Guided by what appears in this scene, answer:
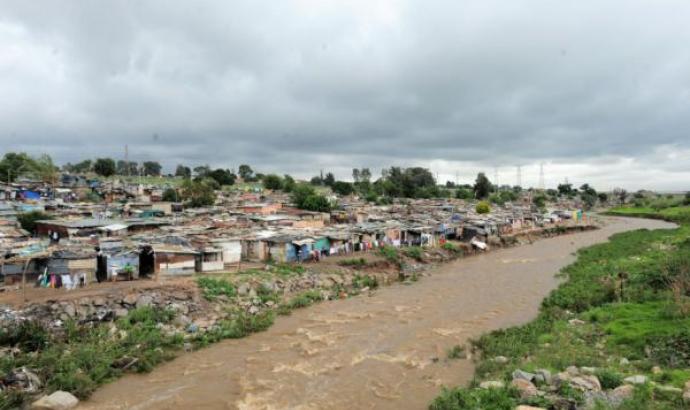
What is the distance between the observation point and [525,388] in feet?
26.8

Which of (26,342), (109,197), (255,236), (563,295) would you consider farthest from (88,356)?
(109,197)

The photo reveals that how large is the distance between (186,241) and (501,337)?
1604cm

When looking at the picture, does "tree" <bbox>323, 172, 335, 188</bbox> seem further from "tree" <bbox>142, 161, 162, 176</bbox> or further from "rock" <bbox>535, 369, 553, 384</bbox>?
"rock" <bbox>535, 369, 553, 384</bbox>

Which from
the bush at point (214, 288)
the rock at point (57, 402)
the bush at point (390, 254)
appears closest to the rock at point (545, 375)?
the rock at point (57, 402)

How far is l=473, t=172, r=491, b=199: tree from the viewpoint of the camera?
9844 cm

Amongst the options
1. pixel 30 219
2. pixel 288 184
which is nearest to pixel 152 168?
pixel 288 184

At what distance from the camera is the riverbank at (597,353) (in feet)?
25.0

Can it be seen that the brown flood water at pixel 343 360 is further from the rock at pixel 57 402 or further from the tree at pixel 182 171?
the tree at pixel 182 171

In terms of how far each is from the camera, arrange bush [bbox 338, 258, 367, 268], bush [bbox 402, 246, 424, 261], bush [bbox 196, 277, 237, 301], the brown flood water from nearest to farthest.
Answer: the brown flood water
bush [bbox 196, 277, 237, 301]
bush [bbox 338, 258, 367, 268]
bush [bbox 402, 246, 424, 261]

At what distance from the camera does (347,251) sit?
28.6 meters

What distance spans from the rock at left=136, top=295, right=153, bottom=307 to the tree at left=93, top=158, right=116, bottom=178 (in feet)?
248

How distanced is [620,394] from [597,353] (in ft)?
11.1

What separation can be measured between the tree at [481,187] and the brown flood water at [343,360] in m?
80.5

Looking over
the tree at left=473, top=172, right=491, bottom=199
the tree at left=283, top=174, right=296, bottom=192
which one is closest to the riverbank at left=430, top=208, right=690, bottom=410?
the tree at left=283, top=174, right=296, bottom=192
